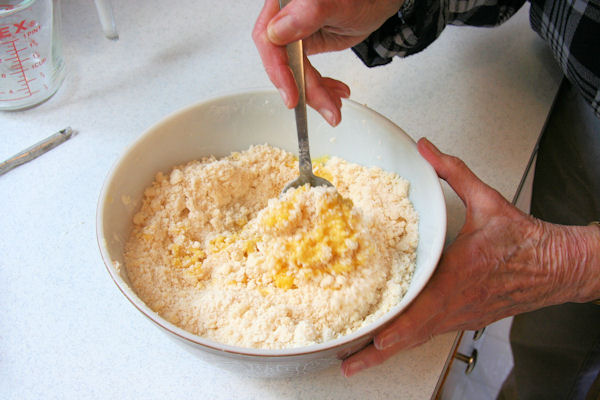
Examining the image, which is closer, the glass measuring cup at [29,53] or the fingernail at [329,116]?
the fingernail at [329,116]

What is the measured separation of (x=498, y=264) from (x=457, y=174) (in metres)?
0.16

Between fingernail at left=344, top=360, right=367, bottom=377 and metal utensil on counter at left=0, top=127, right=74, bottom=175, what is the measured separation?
738 millimetres

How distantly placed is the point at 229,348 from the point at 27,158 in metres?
0.67

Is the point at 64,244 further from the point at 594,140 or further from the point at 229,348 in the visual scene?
the point at 594,140

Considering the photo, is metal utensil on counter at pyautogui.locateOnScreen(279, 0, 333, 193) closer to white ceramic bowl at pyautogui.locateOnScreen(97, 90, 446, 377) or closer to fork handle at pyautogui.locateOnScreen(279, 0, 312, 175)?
fork handle at pyautogui.locateOnScreen(279, 0, 312, 175)

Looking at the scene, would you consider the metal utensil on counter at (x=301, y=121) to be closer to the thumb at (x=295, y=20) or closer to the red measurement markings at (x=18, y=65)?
the thumb at (x=295, y=20)

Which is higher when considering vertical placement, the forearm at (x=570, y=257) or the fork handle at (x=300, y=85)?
the fork handle at (x=300, y=85)

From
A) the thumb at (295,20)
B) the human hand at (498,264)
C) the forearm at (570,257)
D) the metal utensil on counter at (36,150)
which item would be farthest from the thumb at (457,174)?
the metal utensil on counter at (36,150)

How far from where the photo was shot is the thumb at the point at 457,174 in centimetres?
79

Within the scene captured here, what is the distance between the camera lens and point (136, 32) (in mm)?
1223

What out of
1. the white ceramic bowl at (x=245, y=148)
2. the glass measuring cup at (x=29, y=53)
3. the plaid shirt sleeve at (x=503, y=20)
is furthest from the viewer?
the glass measuring cup at (x=29, y=53)

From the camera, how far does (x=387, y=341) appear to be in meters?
0.66

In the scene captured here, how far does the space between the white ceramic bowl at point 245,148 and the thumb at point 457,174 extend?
1.0 inches

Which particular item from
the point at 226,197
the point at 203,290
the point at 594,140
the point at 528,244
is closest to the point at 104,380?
the point at 203,290
